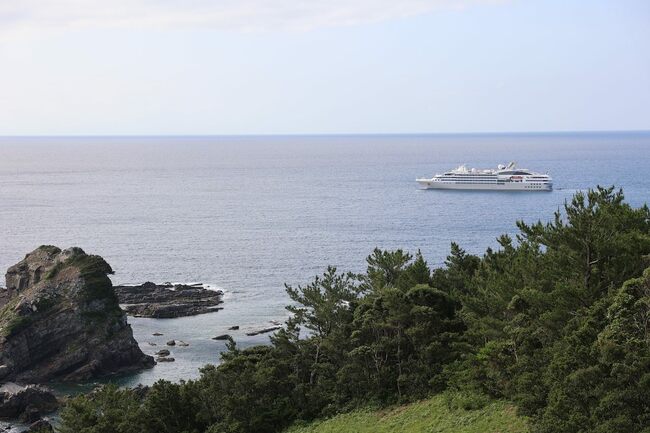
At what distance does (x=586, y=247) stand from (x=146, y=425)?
22.4m

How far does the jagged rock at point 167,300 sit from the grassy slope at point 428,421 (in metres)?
42.1

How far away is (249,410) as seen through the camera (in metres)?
39.2

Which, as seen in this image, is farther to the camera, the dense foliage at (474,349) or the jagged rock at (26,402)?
the jagged rock at (26,402)

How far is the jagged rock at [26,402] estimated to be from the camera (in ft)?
174

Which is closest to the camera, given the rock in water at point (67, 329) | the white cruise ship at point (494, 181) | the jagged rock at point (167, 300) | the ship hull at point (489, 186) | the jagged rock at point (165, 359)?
the rock in water at point (67, 329)

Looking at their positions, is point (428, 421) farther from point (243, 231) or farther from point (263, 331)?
point (243, 231)

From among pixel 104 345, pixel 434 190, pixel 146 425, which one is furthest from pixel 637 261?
pixel 434 190

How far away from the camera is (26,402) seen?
177 feet

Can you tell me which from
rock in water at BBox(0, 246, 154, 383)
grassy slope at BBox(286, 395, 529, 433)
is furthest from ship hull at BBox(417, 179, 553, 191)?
grassy slope at BBox(286, 395, 529, 433)

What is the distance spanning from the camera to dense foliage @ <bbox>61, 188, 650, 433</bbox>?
26828 millimetres

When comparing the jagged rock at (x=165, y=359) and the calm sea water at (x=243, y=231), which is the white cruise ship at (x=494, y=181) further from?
the jagged rock at (x=165, y=359)

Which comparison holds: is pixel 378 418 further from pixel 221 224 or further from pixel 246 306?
pixel 221 224

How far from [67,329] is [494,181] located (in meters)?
138

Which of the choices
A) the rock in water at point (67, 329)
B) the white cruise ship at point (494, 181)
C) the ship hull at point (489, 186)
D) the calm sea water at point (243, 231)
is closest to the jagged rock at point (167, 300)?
the calm sea water at point (243, 231)
